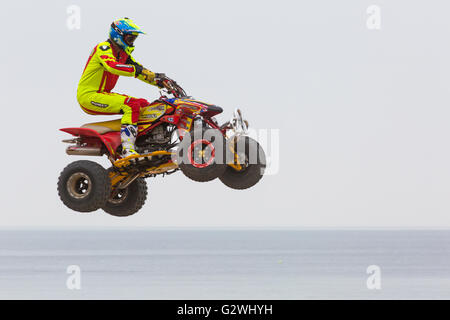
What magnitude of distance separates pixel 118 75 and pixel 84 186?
2.62 meters

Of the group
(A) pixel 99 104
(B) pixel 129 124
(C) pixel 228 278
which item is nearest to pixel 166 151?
(B) pixel 129 124

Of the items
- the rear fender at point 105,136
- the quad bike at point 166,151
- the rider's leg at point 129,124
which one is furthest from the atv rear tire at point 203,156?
the rear fender at point 105,136

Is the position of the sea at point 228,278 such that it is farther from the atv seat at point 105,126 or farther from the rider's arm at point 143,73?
Answer: the rider's arm at point 143,73

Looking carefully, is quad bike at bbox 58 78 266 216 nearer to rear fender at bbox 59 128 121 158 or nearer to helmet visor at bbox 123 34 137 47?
rear fender at bbox 59 128 121 158

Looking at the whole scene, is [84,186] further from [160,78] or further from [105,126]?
[160,78]

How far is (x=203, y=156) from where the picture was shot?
22391 millimetres

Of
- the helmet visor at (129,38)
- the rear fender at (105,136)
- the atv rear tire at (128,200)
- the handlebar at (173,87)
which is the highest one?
the helmet visor at (129,38)

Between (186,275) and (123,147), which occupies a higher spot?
(123,147)

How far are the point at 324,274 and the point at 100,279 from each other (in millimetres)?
29311

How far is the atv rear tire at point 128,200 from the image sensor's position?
2489 centimetres

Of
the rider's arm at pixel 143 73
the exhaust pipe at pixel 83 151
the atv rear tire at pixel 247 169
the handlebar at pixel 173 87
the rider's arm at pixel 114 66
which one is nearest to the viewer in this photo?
the atv rear tire at pixel 247 169
